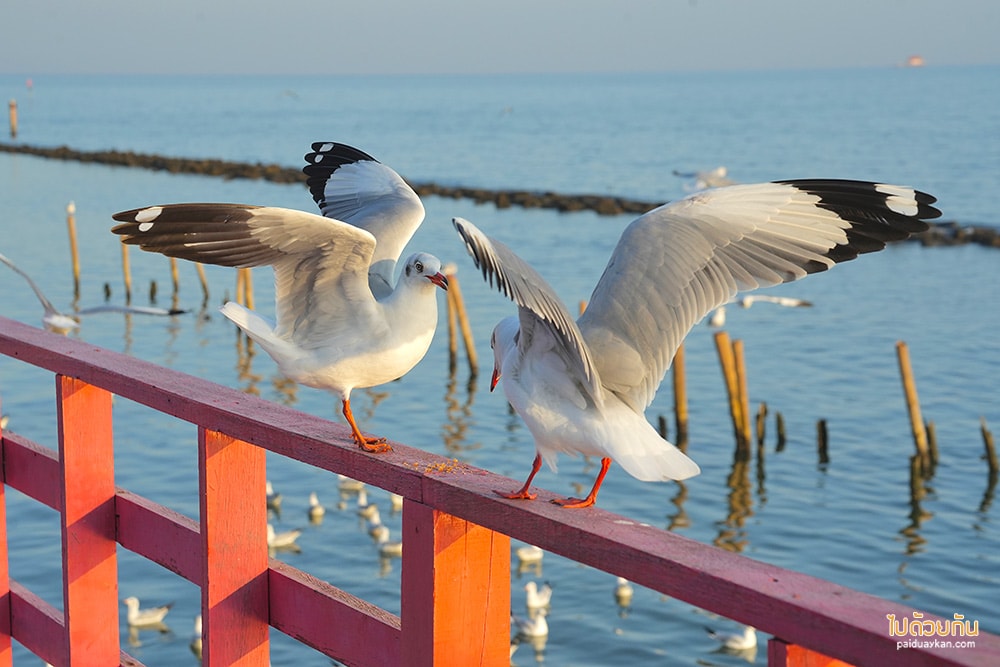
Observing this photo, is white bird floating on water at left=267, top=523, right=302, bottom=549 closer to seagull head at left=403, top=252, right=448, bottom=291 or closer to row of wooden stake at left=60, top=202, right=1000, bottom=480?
row of wooden stake at left=60, top=202, right=1000, bottom=480

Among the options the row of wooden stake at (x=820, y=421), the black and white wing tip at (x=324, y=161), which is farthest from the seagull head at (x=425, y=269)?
the row of wooden stake at (x=820, y=421)

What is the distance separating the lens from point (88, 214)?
106ft

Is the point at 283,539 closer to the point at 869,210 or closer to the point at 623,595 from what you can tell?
the point at 623,595

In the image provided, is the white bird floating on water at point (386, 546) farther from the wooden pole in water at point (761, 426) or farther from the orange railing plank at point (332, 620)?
the orange railing plank at point (332, 620)

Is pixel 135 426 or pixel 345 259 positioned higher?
pixel 345 259

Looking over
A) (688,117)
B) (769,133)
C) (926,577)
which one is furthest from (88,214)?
(688,117)

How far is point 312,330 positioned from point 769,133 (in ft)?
228

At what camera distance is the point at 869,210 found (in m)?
2.17

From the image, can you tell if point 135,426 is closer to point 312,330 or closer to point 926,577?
point 926,577

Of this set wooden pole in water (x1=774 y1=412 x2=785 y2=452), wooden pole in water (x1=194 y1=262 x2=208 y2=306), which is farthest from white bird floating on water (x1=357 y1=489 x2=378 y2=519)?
wooden pole in water (x1=194 y1=262 x2=208 y2=306)

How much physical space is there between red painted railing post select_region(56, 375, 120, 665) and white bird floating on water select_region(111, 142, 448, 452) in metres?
0.41

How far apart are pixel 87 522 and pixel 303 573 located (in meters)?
0.68

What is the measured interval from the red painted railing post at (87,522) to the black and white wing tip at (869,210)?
156cm

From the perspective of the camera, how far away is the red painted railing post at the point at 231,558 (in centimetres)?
224
